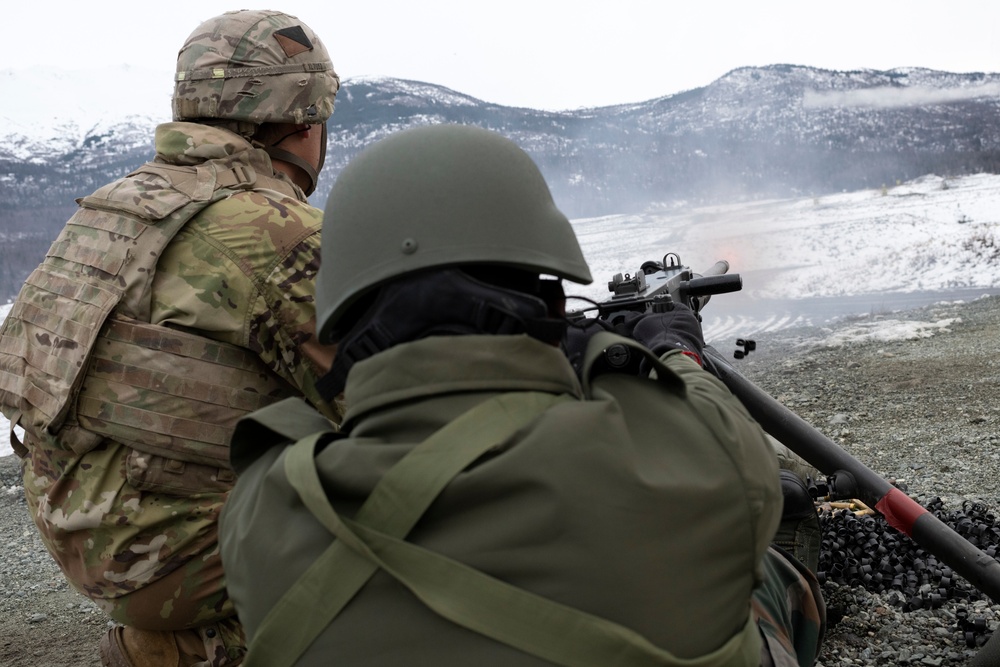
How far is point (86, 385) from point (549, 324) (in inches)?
55.5

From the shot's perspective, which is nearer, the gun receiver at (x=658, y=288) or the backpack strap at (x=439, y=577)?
the backpack strap at (x=439, y=577)

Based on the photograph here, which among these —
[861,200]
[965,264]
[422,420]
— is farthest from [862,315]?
[861,200]

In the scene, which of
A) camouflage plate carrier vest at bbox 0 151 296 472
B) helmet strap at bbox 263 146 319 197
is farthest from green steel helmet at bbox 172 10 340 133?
camouflage plate carrier vest at bbox 0 151 296 472

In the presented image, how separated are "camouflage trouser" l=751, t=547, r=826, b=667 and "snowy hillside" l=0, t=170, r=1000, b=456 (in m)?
8.05

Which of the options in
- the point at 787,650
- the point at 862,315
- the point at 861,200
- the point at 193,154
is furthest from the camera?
the point at 861,200

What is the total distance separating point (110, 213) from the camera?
241cm

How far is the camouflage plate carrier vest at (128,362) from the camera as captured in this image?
2.27m

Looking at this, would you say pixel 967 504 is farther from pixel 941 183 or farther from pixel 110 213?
pixel 941 183

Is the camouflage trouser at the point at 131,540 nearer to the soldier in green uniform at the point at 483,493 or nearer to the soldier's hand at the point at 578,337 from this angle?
the soldier in green uniform at the point at 483,493

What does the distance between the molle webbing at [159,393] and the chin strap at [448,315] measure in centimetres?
95

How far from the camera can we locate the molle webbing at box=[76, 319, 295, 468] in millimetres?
2268

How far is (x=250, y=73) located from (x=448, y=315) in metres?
1.63

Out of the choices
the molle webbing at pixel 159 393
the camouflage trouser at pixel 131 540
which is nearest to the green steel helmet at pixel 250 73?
the molle webbing at pixel 159 393

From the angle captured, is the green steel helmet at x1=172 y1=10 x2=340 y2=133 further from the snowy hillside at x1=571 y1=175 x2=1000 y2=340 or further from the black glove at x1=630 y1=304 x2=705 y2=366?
the snowy hillside at x1=571 y1=175 x2=1000 y2=340
